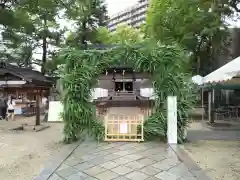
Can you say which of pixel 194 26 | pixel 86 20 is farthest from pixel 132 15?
pixel 194 26

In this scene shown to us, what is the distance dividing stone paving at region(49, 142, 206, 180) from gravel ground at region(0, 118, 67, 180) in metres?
0.60

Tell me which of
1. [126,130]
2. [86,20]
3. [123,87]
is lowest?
[126,130]

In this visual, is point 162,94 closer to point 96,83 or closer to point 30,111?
point 96,83

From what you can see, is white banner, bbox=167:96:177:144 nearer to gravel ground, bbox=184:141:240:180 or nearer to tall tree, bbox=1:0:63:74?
gravel ground, bbox=184:141:240:180

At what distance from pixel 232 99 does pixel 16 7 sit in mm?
15267

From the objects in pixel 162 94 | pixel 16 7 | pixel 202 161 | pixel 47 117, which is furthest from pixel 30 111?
pixel 202 161

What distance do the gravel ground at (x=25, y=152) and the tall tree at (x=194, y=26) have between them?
34.2 feet

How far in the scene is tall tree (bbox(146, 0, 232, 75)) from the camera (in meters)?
15.5

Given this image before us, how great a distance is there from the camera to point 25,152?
732 cm

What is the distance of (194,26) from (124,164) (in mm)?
12626

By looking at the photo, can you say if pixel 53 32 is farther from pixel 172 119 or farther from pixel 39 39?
pixel 172 119

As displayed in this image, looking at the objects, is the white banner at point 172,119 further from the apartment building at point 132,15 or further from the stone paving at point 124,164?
the apartment building at point 132,15

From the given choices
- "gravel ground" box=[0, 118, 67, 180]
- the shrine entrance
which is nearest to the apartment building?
"gravel ground" box=[0, 118, 67, 180]

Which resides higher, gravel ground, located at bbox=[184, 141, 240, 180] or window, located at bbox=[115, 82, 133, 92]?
window, located at bbox=[115, 82, 133, 92]
